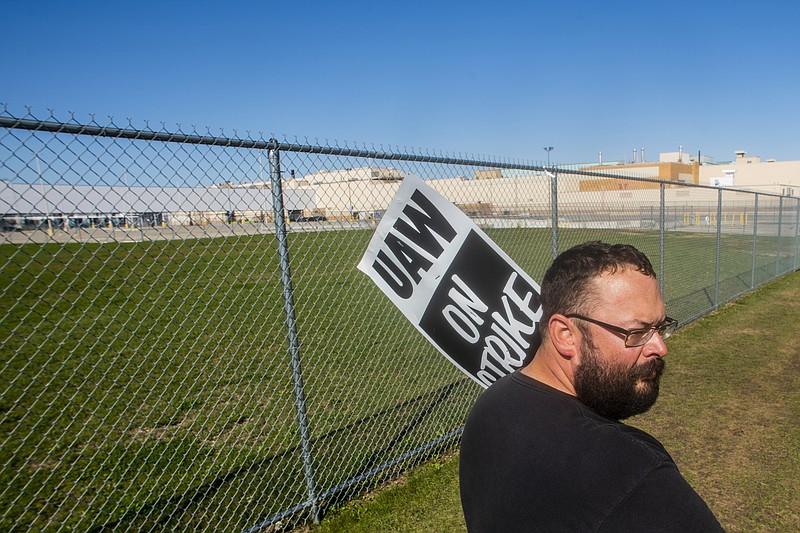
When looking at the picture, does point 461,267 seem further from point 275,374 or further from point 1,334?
point 1,334

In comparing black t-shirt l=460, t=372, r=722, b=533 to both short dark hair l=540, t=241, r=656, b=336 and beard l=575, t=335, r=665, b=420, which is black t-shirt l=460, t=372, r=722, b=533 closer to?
beard l=575, t=335, r=665, b=420

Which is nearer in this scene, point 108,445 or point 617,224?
point 108,445

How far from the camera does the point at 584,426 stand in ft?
3.69

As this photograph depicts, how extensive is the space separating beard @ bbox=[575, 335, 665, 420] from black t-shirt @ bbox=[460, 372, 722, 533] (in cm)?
8

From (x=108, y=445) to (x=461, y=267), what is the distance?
337cm

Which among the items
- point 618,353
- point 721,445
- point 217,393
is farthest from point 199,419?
point 721,445

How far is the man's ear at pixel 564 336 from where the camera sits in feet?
4.37

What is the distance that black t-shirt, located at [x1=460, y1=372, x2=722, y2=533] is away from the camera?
0.99 meters

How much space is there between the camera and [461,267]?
3.54 m

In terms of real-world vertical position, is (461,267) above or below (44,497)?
above

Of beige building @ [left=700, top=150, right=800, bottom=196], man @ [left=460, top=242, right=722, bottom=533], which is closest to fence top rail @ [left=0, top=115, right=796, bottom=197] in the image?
man @ [left=460, top=242, right=722, bottom=533]

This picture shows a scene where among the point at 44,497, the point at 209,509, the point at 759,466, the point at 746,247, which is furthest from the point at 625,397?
the point at 746,247

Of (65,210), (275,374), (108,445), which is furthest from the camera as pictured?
(275,374)

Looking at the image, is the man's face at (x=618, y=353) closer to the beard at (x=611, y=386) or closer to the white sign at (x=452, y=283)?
the beard at (x=611, y=386)
